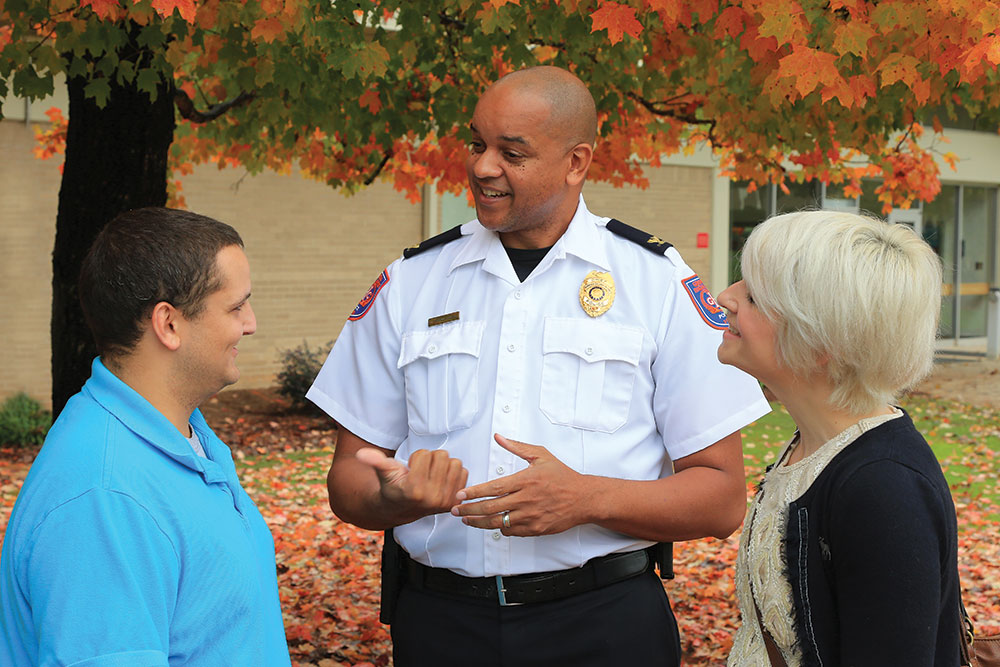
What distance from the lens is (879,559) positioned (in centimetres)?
161

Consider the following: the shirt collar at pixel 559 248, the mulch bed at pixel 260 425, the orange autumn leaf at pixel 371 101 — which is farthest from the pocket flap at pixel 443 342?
the mulch bed at pixel 260 425

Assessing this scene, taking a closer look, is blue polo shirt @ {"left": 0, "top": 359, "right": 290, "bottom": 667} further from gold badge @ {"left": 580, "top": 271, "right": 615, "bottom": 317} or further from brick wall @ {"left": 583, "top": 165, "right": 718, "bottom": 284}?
brick wall @ {"left": 583, "top": 165, "right": 718, "bottom": 284}

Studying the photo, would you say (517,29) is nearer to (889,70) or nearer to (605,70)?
(605,70)

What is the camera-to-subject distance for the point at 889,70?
3564 mm

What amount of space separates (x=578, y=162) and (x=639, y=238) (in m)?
0.26

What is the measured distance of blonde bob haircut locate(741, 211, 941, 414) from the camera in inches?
68.5

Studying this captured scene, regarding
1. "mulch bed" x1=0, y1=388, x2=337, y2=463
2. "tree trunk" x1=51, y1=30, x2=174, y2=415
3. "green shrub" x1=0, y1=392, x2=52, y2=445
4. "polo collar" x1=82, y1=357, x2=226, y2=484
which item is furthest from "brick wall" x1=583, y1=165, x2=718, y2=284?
"polo collar" x1=82, y1=357, x2=226, y2=484

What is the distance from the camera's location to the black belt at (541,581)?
7.86ft

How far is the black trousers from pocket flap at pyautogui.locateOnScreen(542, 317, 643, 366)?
0.57 metres

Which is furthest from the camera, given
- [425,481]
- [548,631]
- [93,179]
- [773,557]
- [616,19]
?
[93,179]

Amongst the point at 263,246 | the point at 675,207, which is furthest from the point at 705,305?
the point at 675,207

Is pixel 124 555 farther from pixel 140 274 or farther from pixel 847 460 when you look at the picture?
pixel 847 460

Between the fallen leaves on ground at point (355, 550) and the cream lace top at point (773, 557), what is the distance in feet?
10.8

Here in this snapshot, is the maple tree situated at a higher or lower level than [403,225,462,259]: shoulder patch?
higher
